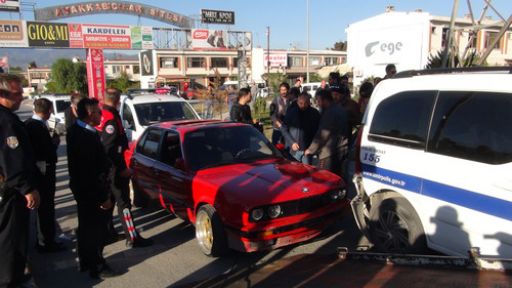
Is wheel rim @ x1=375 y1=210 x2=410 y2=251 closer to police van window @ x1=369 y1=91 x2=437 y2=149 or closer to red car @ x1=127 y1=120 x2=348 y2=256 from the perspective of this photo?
red car @ x1=127 y1=120 x2=348 y2=256

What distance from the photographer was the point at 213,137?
5.67 metres

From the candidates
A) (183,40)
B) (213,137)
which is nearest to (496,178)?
(213,137)

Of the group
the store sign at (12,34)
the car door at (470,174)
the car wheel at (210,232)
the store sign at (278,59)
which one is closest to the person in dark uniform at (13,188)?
the car wheel at (210,232)

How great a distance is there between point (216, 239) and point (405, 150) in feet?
7.21

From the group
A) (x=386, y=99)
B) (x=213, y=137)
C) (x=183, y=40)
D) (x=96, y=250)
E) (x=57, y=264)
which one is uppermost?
(x=183, y=40)

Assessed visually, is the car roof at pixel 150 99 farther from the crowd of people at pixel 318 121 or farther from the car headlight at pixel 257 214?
the car headlight at pixel 257 214

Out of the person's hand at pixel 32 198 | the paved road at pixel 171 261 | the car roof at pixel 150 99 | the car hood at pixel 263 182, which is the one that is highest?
the car roof at pixel 150 99

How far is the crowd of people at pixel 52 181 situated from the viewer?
3441 millimetres

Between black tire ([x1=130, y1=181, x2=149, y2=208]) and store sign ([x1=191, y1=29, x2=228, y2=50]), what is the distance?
76.6 ft

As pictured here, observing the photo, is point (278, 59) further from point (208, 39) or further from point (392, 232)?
point (392, 232)

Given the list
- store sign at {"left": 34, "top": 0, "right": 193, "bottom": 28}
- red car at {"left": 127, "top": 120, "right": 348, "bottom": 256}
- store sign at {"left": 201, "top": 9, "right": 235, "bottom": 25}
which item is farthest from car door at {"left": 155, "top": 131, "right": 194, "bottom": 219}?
store sign at {"left": 201, "top": 9, "right": 235, "bottom": 25}

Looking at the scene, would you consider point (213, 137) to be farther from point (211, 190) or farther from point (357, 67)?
point (357, 67)

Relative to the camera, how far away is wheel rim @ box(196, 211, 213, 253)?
4.73 meters

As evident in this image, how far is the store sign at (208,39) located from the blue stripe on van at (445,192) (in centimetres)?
2592
